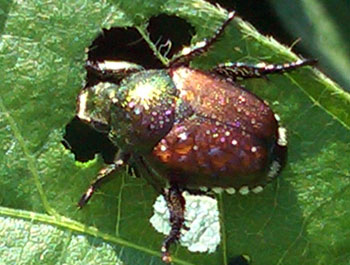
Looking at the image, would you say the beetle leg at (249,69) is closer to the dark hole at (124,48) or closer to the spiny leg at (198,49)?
the spiny leg at (198,49)

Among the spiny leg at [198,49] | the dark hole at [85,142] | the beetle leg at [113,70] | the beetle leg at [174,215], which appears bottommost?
the dark hole at [85,142]

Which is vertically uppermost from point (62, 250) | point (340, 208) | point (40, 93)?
point (340, 208)

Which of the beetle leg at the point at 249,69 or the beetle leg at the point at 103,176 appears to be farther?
the beetle leg at the point at 103,176

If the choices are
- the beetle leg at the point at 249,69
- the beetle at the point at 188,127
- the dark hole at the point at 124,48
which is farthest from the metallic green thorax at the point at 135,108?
the beetle leg at the point at 249,69

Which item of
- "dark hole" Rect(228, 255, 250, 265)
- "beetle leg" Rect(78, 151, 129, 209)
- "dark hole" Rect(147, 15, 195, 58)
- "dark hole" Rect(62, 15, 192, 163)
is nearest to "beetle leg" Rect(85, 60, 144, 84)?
"dark hole" Rect(62, 15, 192, 163)

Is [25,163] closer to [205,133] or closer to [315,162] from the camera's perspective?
[205,133]

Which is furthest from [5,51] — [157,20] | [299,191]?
[299,191]

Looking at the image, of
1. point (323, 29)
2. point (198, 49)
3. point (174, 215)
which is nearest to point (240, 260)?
point (174, 215)
